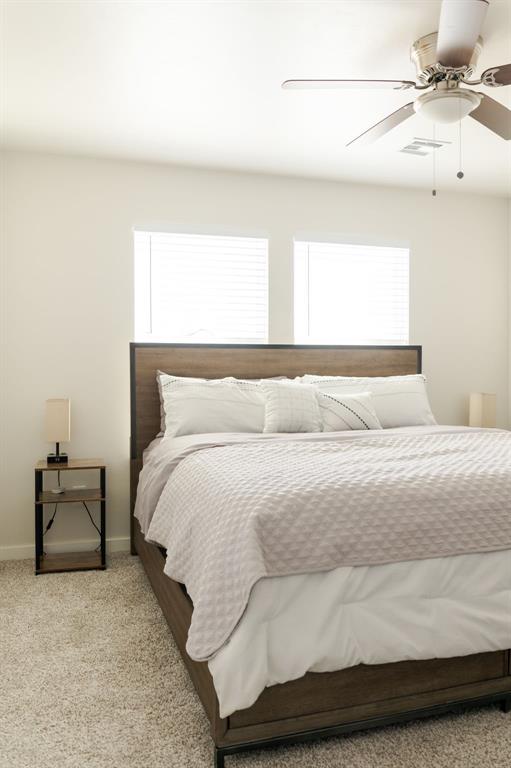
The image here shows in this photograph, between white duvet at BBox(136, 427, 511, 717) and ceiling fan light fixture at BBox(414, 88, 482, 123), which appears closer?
white duvet at BBox(136, 427, 511, 717)

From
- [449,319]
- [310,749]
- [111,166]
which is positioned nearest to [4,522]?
[111,166]

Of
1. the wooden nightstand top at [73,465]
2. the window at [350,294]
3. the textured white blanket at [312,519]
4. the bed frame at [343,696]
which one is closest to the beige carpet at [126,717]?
the bed frame at [343,696]

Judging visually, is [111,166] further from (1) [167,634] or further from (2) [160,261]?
(1) [167,634]

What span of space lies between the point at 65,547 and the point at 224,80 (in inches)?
113

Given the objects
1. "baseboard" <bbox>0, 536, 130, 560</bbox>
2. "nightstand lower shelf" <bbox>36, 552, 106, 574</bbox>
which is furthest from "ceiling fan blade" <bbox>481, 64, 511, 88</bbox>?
"baseboard" <bbox>0, 536, 130, 560</bbox>

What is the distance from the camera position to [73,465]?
367 cm

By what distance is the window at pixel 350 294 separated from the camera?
4.54 m

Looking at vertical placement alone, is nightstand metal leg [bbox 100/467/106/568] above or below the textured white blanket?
below

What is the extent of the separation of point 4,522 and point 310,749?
8.71 feet

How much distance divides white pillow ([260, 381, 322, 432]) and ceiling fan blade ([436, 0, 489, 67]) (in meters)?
1.93

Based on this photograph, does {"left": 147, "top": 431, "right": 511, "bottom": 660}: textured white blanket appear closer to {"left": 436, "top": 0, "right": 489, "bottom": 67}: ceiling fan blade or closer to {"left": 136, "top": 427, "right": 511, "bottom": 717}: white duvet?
{"left": 136, "top": 427, "right": 511, "bottom": 717}: white duvet

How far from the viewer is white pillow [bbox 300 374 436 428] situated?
3.91 metres

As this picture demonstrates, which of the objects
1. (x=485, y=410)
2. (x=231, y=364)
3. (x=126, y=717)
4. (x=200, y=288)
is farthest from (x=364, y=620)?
(x=485, y=410)

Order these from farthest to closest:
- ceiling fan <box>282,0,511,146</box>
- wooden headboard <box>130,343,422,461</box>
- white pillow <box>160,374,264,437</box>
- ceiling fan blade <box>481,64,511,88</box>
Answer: wooden headboard <box>130,343,422,461</box>
white pillow <box>160,374,264,437</box>
ceiling fan blade <box>481,64,511,88</box>
ceiling fan <box>282,0,511,146</box>
